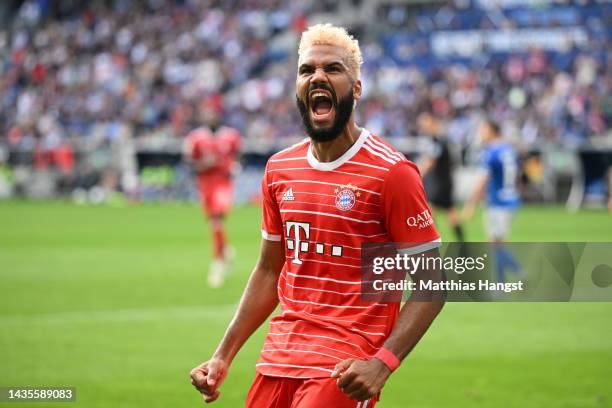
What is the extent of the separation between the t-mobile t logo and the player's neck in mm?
310

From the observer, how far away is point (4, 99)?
46406 mm

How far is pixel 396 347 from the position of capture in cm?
414

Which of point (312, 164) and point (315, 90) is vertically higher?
point (315, 90)

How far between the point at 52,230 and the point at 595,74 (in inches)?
766

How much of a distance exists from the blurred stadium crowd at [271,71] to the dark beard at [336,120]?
29719 mm

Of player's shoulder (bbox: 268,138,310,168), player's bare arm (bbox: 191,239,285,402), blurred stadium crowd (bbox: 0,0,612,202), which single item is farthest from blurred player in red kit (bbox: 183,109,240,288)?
blurred stadium crowd (bbox: 0,0,612,202)

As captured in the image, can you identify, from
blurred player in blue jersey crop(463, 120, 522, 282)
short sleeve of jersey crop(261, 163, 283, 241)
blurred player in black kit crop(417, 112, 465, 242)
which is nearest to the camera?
short sleeve of jersey crop(261, 163, 283, 241)

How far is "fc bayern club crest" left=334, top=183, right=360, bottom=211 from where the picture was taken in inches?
174

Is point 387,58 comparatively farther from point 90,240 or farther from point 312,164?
point 312,164

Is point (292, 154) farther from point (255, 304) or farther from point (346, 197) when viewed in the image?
point (255, 304)

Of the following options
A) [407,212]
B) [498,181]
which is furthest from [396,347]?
[498,181]

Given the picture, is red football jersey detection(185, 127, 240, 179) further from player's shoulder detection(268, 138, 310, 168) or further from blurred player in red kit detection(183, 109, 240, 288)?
player's shoulder detection(268, 138, 310, 168)

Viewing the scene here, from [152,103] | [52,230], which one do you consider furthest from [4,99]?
[52,230]

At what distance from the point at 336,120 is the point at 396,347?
1.03m
